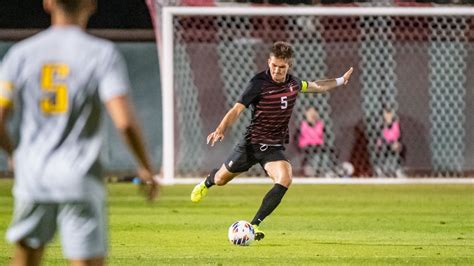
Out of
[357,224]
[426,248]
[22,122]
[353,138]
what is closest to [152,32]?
[353,138]

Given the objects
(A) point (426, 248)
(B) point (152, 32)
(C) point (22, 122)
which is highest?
(C) point (22, 122)

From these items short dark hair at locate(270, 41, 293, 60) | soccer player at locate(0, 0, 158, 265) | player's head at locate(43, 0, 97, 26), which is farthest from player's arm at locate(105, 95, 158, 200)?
short dark hair at locate(270, 41, 293, 60)

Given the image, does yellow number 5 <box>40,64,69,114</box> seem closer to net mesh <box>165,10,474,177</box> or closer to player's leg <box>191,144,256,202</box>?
player's leg <box>191,144,256,202</box>

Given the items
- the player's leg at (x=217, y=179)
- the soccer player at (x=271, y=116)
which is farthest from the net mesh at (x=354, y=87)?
the soccer player at (x=271, y=116)

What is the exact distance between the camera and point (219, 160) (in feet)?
75.5

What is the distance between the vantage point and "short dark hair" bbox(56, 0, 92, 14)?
5.32 meters

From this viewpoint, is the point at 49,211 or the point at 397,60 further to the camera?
the point at 397,60

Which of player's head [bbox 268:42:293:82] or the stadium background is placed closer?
player's head [bbox 268:42:293:82]

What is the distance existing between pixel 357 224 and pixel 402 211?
2009 millimetres

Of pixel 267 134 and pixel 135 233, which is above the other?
pixel 267 134

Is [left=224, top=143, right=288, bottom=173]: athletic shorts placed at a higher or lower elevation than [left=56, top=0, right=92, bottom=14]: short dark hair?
lower

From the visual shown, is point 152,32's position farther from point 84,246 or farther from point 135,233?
point 84,246

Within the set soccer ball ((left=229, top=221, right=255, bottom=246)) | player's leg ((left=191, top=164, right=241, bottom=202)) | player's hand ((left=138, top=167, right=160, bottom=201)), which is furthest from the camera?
player's leg ((left=191, top=164, right=241, bottom=202))

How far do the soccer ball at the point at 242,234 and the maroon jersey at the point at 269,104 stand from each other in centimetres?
138
